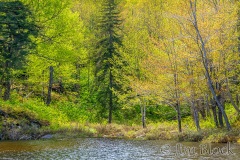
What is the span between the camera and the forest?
18.3 m

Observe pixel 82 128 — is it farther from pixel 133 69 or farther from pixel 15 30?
pixel 15 30

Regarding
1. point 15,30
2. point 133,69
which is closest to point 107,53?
point 133,69

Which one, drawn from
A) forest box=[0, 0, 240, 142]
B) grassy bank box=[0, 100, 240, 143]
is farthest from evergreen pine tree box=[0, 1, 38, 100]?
grassy bank box=[0, 100, 240, 143]

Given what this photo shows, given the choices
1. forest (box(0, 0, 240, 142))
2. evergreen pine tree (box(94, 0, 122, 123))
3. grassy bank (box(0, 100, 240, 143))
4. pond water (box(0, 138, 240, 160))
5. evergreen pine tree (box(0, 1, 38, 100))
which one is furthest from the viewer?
evergreen pine tree (box(94, 0, 122, 123))

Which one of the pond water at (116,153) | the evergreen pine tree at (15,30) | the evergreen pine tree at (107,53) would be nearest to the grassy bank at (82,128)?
the pond water at (116,153)

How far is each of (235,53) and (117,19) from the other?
44.9 ft

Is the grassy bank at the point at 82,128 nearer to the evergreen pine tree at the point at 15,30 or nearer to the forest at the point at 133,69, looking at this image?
the forest at the point at 133,69

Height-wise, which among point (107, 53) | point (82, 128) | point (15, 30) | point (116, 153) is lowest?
point (116, 153)

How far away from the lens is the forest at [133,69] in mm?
18281

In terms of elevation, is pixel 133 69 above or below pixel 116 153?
above

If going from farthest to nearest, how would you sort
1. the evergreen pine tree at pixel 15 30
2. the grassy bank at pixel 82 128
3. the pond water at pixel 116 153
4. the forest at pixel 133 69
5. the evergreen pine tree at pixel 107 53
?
the evergreen pine tree at pixel 107 53 < the grassy bank at pixel 82 128 < the forest at pixel 133 69 < the evergreen pine tree at pixel 15 30 < the pond water at pixel 116 153

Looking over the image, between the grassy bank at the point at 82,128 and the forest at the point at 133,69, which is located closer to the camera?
the forest at the point at 133,69

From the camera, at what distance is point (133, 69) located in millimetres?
28234

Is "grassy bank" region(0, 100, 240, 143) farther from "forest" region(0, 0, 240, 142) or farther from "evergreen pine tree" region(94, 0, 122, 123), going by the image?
"evergreen pine tree" region(94, 0, 122, 123)
